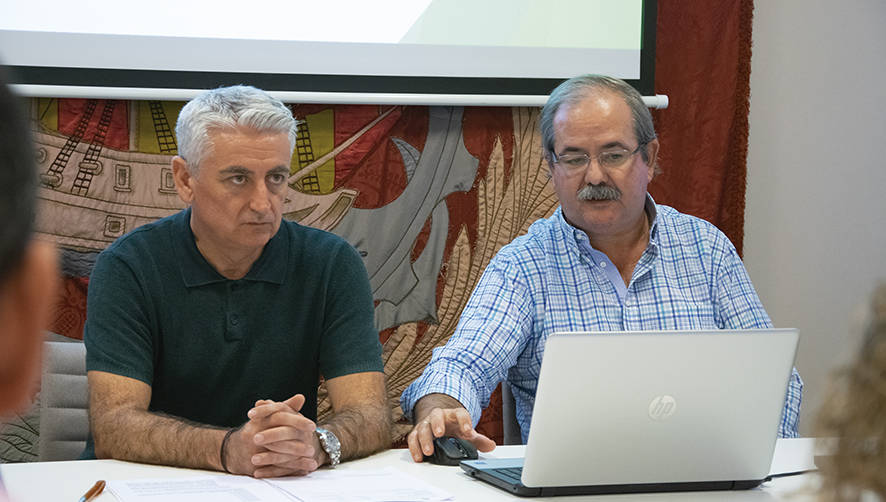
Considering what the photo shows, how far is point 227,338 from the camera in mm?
1908

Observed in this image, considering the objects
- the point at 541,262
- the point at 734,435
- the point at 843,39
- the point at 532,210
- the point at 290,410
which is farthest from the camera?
the point at 843,39

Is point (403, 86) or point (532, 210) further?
point (532, 210)

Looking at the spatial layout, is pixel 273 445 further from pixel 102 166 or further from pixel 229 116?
pixel 102 166

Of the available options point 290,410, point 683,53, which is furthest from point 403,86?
point 290,410

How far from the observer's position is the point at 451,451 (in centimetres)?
153

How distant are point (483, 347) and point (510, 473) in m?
0.60

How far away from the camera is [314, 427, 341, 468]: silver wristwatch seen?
5.00 feet

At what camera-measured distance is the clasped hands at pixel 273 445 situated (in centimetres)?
143

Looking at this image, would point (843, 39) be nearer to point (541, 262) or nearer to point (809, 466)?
point (541, 262)

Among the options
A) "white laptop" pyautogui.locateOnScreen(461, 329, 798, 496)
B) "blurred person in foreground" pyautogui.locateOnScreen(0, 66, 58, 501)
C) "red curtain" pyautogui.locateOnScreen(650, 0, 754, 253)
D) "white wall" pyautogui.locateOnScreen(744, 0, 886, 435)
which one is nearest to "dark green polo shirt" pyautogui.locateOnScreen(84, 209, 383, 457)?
"white laptop" pyautogui.locateOnScreen(461, 329, 798, 496)

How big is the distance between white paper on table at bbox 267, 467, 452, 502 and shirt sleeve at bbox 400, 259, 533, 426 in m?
0.35

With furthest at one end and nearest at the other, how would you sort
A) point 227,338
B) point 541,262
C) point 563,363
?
1. point 541,262
2. point 227,338
3. point 563,363

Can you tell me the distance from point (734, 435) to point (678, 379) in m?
0.15

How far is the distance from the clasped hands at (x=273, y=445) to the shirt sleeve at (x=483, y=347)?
377 millimetres
